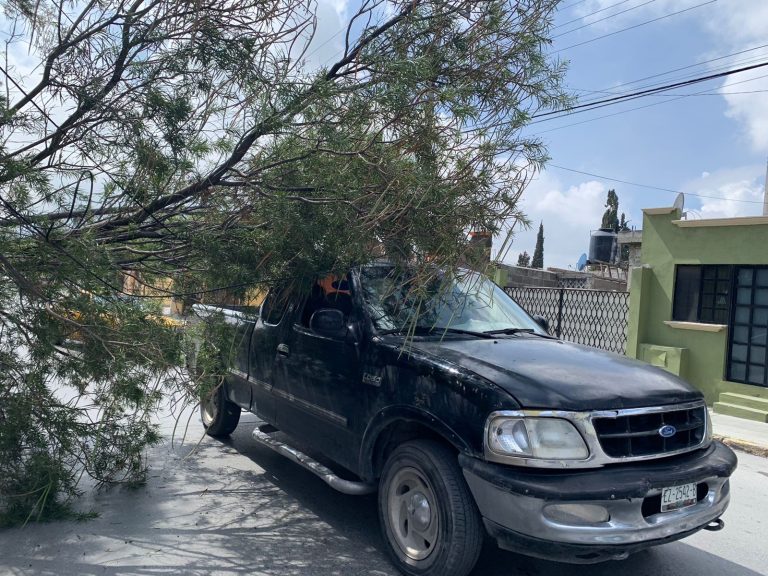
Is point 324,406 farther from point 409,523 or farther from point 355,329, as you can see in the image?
point 409,523

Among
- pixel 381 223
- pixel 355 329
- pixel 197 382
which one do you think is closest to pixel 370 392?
pixel 355 329

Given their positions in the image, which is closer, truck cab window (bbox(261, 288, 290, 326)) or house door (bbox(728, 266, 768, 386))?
truck cab window (bbox(261, 288, 290, 326))

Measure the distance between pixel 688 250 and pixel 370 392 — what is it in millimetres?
8326

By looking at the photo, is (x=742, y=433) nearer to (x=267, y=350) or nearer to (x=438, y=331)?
(x=438, y=331)

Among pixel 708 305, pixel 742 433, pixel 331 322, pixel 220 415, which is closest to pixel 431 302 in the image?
pixel 331 322

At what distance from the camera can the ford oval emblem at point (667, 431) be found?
362 cm

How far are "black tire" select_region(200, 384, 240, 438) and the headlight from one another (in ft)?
12.9

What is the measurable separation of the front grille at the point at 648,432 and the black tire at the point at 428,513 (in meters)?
0.80

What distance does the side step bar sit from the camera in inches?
172

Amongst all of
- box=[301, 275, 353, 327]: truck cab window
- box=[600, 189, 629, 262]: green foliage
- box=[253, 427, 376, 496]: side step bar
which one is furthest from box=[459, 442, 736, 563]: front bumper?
box=[600, 189, 629, 262]: green foliage

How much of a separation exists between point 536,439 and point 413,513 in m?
0.98

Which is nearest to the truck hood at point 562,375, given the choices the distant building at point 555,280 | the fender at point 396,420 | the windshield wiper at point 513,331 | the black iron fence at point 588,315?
the windshield wiper at point 513,331

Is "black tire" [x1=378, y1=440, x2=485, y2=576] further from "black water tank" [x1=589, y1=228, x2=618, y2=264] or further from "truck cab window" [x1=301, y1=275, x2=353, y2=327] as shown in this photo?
"black water tank" [x1=589, y1=228, x2=618, y2=264]

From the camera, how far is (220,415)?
22.5 ft
